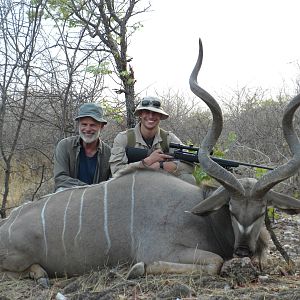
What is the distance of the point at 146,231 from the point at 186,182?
0.49m

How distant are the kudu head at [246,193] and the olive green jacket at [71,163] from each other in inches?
50.0

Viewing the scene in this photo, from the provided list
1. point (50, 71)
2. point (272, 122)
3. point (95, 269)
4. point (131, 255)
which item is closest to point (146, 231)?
point (131, 255)

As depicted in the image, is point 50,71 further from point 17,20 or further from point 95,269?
point 95,269

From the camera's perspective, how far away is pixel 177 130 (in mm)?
8688

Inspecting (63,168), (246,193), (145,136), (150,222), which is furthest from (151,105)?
(246,193)

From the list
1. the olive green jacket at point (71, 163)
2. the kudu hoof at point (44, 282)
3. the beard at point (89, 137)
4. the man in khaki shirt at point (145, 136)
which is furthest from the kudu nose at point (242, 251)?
the beard at point (89, 137)

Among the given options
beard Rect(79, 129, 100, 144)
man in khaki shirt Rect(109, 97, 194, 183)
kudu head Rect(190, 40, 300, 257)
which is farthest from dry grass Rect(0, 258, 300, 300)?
beard Rect(79, 129, 100, 144)

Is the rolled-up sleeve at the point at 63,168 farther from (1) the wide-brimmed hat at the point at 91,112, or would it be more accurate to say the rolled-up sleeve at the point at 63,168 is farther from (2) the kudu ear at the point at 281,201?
(2) the kudu ear at the point at 281,201

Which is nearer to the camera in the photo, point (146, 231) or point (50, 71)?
point (146, 231)

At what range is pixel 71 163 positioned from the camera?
412 centimetres

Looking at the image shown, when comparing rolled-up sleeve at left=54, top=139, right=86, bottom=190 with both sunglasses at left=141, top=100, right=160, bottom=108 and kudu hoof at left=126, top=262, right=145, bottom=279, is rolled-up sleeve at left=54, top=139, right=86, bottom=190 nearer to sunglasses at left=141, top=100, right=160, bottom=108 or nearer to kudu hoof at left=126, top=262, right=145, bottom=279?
sunglasses at left=141, top=100, right=160, bottom=108

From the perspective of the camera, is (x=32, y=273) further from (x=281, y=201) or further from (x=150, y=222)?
(x=281, y=201)

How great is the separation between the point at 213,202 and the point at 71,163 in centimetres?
148

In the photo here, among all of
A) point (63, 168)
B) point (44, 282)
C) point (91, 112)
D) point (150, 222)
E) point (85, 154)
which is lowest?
point (44, 282)
